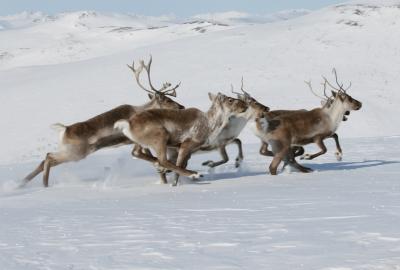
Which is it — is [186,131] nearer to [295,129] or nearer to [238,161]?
[238,161]

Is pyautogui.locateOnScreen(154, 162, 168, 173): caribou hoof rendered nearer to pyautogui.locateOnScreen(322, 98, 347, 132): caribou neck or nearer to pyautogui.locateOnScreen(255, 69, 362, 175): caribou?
pyautogui.locateOnScreen(255, 69, 362, 175): caribou

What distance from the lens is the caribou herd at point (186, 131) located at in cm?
1070

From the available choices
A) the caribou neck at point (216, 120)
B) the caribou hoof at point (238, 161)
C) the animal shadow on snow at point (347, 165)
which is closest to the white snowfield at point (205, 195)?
the animal shadow on snow at point (347, 165)

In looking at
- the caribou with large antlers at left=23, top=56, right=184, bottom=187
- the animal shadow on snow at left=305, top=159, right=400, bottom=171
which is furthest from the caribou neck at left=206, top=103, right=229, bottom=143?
the animal shadow on snow at left=305, top=159, right=400, bottom=171

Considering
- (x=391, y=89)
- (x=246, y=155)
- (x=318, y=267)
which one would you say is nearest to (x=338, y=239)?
(x=318, y=267)

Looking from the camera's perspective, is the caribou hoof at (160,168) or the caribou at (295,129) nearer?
the caribou hoof at (160,168)

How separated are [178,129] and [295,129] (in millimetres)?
1992

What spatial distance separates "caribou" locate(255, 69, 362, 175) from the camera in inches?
456

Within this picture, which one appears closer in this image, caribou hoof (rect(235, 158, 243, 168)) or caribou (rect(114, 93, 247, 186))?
caribou (rect(114, 93, 247, 186))

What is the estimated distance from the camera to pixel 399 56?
3609cm

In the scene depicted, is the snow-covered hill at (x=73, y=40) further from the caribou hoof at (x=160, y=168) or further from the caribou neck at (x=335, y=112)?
the caribou hoof at (x=160, y=168)

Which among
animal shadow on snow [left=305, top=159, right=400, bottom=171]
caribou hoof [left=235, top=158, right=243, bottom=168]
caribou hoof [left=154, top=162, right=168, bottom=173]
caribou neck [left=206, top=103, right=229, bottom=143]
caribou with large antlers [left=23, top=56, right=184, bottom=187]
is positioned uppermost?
caribou neck [left=206, top=103, right=229, bottom=143]

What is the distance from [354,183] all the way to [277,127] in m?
1.93

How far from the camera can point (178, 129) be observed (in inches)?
428
